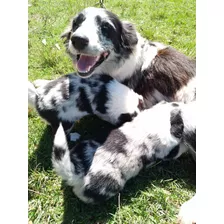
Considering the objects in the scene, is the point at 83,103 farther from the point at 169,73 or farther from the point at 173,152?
the point at 169,73

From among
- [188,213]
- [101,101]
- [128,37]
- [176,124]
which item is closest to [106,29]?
[128,37]

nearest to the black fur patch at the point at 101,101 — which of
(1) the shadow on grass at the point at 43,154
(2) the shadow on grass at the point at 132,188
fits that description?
(1) the shadow on grass at the point at 43,154

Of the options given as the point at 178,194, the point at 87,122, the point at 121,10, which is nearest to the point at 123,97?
the point at 87,122

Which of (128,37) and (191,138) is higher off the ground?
(128,37)

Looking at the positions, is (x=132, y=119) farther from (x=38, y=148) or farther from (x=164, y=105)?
(x=38, y=148)

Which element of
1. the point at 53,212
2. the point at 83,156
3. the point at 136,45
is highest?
the point at 136,45

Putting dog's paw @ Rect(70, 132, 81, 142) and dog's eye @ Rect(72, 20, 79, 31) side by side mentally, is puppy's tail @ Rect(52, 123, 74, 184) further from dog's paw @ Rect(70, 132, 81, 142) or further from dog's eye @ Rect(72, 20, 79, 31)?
dog's eye @ Rect(72, 20, 79, 31)
